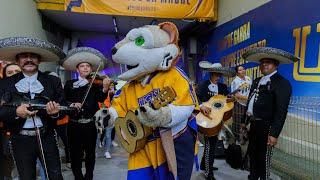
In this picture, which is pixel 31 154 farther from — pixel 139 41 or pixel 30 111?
pixel 139 41

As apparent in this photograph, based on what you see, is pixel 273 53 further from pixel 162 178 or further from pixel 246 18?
pixel 246 18

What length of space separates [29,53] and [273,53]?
2.42 m

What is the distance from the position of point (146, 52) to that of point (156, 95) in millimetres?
329

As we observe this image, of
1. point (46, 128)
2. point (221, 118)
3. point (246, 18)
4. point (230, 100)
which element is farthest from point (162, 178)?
point (246, 18)

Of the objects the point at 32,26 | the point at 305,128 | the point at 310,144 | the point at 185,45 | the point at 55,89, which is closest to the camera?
the point at 55,89

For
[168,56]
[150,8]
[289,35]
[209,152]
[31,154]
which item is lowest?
[209,152]

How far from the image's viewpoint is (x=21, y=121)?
9.56 ft

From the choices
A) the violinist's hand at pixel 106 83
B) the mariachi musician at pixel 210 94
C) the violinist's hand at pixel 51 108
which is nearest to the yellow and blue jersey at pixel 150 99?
the violinist's hand at pixel 51 108

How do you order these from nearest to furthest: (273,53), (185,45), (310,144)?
(273,53)
(310,144)
(185,45)

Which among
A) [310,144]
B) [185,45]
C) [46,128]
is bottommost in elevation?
[310,144]

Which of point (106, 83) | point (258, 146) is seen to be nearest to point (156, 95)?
point (106, 83)

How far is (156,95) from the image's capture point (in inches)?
99.8

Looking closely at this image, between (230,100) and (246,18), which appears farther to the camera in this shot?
(246,18)

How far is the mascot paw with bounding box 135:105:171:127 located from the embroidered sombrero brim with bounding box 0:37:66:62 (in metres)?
1.11
